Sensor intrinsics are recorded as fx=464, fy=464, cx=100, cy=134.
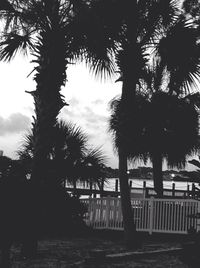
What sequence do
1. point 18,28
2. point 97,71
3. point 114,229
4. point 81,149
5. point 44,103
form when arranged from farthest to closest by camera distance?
point 114,229 < point 81,149 < point 97,71 < point 18,28 < point 44,103

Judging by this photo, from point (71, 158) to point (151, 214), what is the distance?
366 centimetres

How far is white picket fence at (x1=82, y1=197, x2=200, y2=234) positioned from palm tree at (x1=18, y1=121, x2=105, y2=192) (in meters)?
2.52

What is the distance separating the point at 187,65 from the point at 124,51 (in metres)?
1.73

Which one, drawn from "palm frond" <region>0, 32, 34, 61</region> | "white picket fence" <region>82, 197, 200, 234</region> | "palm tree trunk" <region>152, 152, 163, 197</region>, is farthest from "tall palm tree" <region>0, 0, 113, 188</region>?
"palm tree trunk" <region>152, 152, 163, 197</region>

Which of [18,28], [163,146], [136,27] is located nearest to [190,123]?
[163,146]

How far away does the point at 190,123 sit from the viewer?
17.7 meters

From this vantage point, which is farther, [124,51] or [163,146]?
[163,146]

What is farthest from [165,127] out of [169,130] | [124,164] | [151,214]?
[124,164]

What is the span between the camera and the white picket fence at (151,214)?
1464 centimetres

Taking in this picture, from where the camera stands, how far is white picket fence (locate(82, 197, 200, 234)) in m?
14.6

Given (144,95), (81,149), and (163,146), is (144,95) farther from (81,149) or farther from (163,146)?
(81,149)

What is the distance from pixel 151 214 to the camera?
1500cm

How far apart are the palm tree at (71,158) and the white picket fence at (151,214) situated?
2.52 m

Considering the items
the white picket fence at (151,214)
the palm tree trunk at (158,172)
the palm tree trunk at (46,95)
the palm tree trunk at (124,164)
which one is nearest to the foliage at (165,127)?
the palm tree trunk at (158,172)
